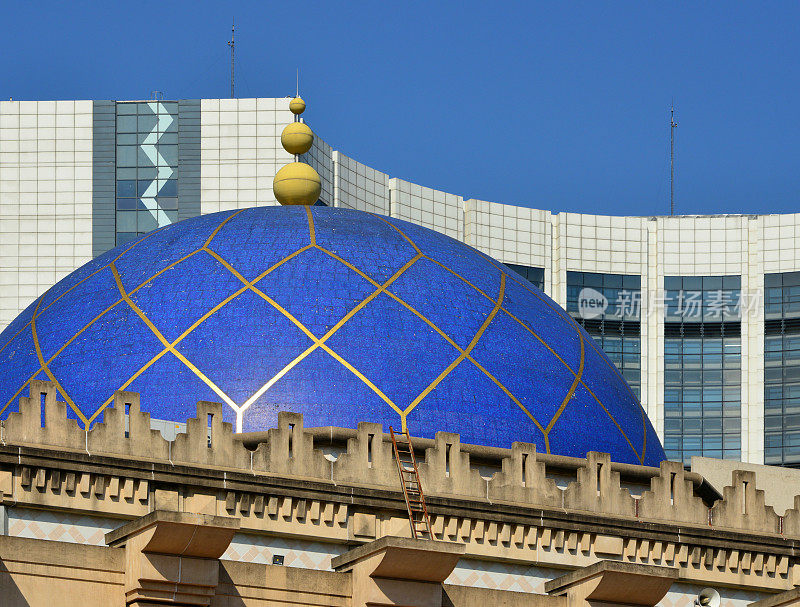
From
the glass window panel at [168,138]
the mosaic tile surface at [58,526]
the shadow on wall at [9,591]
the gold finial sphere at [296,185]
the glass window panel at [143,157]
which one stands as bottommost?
the shadow on wall at [9,591]

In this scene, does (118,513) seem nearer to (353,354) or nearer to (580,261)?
(353,354)

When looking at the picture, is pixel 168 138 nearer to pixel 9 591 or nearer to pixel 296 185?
pixel 296 185

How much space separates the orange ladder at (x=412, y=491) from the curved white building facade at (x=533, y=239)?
137 feet

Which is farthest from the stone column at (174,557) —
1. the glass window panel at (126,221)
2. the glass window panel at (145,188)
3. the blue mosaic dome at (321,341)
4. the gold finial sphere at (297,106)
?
the glass window panel at (145,188)

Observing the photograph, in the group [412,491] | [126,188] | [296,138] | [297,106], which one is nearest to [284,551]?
[412,491]

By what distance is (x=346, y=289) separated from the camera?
24.5m

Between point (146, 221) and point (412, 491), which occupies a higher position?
point (146, 221)

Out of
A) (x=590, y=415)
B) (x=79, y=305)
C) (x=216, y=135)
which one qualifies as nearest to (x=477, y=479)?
(x=590, y=415)

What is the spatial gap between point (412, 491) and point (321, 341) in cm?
280

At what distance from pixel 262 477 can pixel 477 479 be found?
2601 mm

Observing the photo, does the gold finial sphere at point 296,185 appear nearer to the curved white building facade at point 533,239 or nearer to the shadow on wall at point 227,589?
the shadow on wall at point 227,589

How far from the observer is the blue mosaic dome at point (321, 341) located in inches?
909

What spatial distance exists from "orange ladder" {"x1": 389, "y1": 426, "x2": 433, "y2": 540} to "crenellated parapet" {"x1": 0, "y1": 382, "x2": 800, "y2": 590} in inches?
4.5

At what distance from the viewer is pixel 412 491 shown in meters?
21.7
